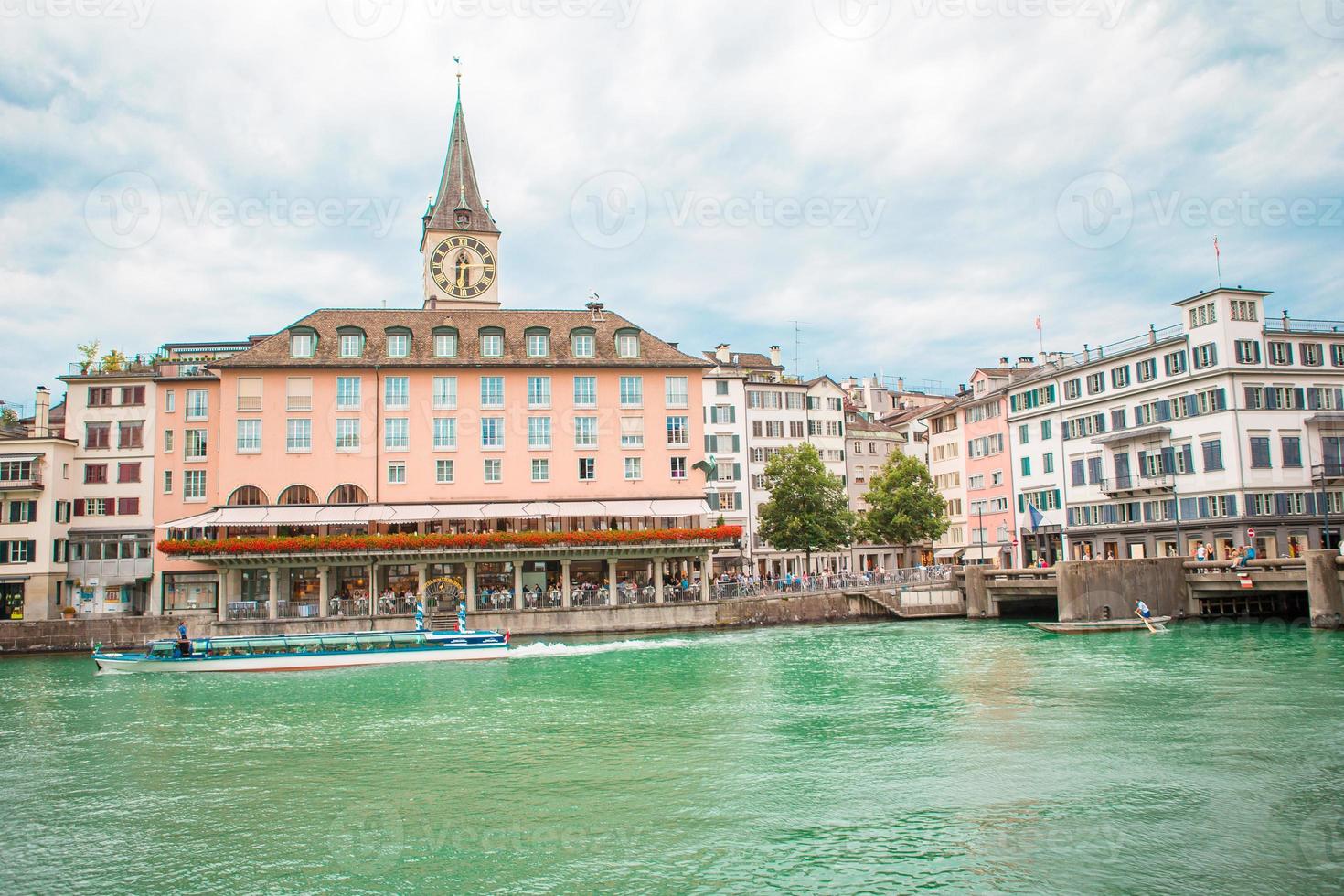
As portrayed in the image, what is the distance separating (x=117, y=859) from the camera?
17031 millimetres

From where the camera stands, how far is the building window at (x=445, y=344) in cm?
6203

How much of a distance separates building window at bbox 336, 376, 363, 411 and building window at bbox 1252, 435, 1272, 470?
52.5 metres

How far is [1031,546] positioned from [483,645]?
46259 millimetres

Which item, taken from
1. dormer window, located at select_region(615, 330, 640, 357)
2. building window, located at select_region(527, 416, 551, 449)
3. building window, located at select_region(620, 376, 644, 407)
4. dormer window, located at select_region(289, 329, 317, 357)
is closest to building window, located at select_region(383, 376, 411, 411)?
dormer window, located at select_region(289, 329, 317, 357)

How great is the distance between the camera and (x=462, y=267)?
81500mm

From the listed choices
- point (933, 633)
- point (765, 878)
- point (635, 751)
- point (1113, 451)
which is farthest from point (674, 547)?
point (765, 878)

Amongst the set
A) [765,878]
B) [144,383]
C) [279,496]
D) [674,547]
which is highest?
[144,383]

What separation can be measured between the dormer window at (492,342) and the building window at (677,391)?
34.6 ft

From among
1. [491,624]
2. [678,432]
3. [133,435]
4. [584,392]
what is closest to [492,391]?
[584,392]

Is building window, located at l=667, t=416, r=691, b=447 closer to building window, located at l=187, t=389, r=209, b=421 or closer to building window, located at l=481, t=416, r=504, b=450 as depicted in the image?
building window, located at l=481, t=416, r=504, b=450

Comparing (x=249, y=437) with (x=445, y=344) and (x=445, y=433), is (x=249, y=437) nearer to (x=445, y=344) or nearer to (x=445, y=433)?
(x=445, y=433)

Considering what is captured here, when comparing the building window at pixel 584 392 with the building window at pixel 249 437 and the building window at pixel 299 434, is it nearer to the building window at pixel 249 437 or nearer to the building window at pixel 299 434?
the building window at pixel 299 434

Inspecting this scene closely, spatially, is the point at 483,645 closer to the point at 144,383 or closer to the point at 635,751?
the point at 635,751

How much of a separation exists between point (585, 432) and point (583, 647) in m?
17.1
